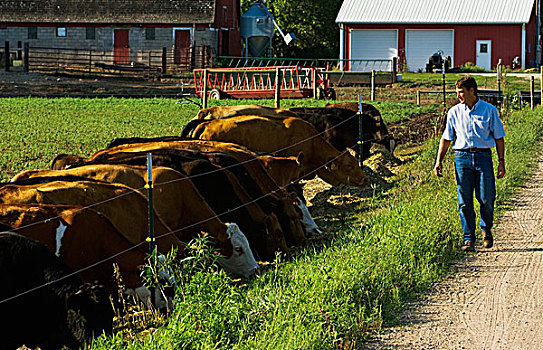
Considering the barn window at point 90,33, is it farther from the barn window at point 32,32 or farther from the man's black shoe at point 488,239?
the man's black shoe at point 488,239

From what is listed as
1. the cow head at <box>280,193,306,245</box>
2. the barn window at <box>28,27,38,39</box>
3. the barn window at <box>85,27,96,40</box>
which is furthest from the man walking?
the barn window at <box>28,27,38,39</box>

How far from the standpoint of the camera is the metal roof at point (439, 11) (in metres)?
50.0

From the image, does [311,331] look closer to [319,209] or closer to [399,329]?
[399,329]

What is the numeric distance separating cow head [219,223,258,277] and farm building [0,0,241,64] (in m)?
40.4

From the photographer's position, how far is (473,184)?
9906mm

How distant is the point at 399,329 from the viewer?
23.8 feet

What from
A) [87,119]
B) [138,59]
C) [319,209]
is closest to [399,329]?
[319,209]

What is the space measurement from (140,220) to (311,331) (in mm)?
3176

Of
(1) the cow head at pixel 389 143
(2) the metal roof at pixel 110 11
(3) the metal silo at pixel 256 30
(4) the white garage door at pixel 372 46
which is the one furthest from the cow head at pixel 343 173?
(3) the metal silo at pixel 256 30

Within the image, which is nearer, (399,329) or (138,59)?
(399,329)

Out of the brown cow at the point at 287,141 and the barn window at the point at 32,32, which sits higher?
the barn window at the point at 32,32

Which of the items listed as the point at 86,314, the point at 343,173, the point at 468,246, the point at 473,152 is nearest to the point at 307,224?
the point at 468,246

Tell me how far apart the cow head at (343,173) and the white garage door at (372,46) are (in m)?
36.5

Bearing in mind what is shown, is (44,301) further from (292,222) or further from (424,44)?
(424,44)
